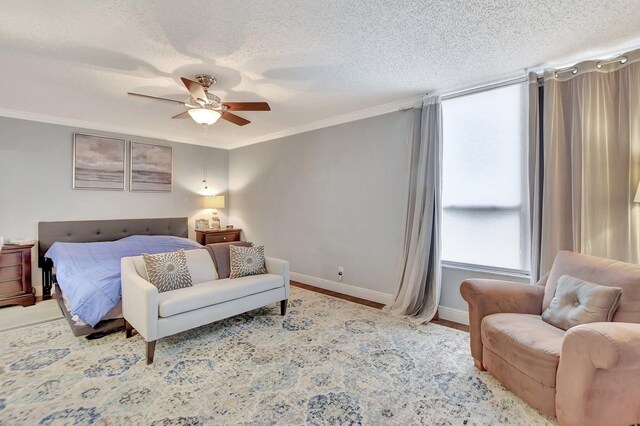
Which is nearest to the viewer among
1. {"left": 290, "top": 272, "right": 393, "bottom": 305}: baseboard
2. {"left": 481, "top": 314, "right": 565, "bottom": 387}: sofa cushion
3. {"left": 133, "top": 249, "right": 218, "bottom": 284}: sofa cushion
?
{"left": 481, "top": 314, "right": 565, "bottom": 387}: sofa cushion

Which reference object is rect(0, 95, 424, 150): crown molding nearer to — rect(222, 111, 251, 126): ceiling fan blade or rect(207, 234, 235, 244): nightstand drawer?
rect(222, 111, 251, 126): ceiling fan blade

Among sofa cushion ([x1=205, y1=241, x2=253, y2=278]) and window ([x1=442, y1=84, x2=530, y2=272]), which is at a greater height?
window ([x1=442, y1=84, x2=530, y2=272])

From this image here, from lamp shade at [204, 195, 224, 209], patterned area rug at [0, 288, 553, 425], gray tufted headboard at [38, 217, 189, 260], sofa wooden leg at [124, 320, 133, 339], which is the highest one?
lamp shade at [204, 195, 224, 209]

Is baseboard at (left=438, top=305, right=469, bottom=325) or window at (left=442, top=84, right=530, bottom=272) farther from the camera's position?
baseboard at (left=438, top=305, right=469, bottom=325)

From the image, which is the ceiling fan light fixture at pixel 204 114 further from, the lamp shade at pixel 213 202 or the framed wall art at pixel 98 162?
the lamp shade at pixel 213 202

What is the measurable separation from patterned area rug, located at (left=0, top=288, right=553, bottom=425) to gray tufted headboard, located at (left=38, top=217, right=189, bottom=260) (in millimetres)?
1646

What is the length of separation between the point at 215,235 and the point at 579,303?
507 cm

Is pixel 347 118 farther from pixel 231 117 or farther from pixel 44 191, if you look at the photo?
pixel 44 191

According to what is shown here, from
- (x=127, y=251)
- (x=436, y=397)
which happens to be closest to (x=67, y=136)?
(x=127, y=251)

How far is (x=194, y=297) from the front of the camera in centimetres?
266

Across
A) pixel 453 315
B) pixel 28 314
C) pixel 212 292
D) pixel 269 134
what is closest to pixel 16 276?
pixel 28 314

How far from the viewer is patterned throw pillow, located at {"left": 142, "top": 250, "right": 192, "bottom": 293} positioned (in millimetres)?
2781

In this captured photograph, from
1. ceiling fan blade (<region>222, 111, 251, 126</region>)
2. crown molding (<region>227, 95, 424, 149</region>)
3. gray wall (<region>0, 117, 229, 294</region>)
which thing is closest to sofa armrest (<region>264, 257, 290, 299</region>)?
ceiling fan blade (<region>222, 111, 251, 126</region>)

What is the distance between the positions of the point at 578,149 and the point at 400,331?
2274mm
